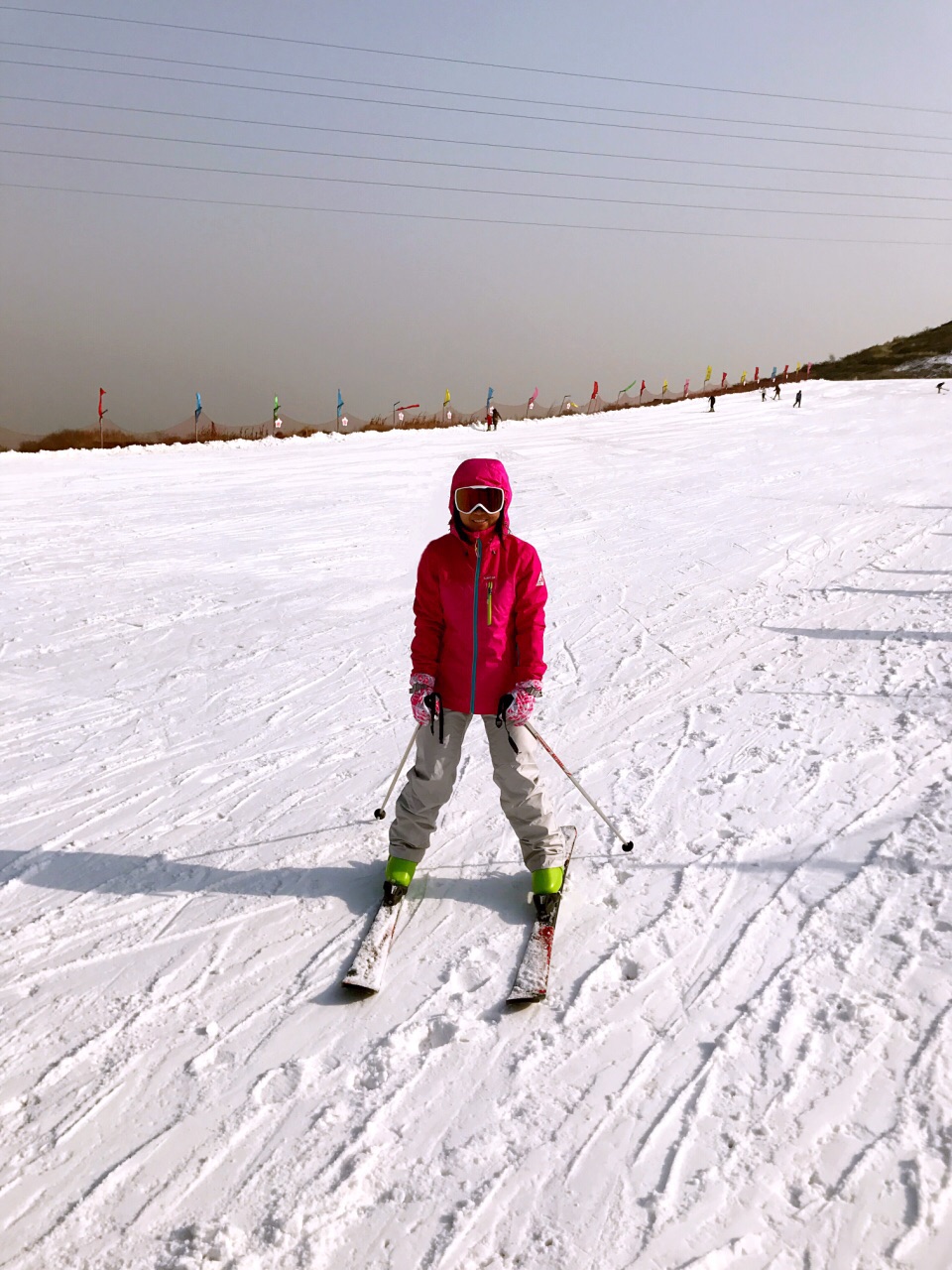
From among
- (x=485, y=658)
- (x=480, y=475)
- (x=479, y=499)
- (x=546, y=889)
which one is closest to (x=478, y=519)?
(x=479, y=499)

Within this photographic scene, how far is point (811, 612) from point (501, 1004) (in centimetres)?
657

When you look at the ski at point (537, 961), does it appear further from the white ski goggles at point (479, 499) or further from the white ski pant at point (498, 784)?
the white ski goggles at point (479, 499)

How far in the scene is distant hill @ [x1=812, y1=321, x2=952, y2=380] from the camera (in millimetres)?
55000

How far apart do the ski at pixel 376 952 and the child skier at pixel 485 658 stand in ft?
0.29

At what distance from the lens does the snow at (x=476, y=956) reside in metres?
2.58

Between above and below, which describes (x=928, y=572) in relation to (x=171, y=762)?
above

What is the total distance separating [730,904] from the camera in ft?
13.1

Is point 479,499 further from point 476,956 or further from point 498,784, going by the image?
point 476,956

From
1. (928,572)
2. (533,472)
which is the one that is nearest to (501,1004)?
(928,572)

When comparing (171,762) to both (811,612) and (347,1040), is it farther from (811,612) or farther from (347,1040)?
(811,612)

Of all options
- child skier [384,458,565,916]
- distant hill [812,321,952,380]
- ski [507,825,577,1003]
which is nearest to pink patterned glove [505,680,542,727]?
child skier [384,458,565,916]

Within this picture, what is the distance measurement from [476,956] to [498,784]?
0.71 meters

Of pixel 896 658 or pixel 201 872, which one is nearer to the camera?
pixel 201 872

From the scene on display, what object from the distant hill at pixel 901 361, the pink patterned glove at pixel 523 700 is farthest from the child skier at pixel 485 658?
the distant hill at pixel 901 361
